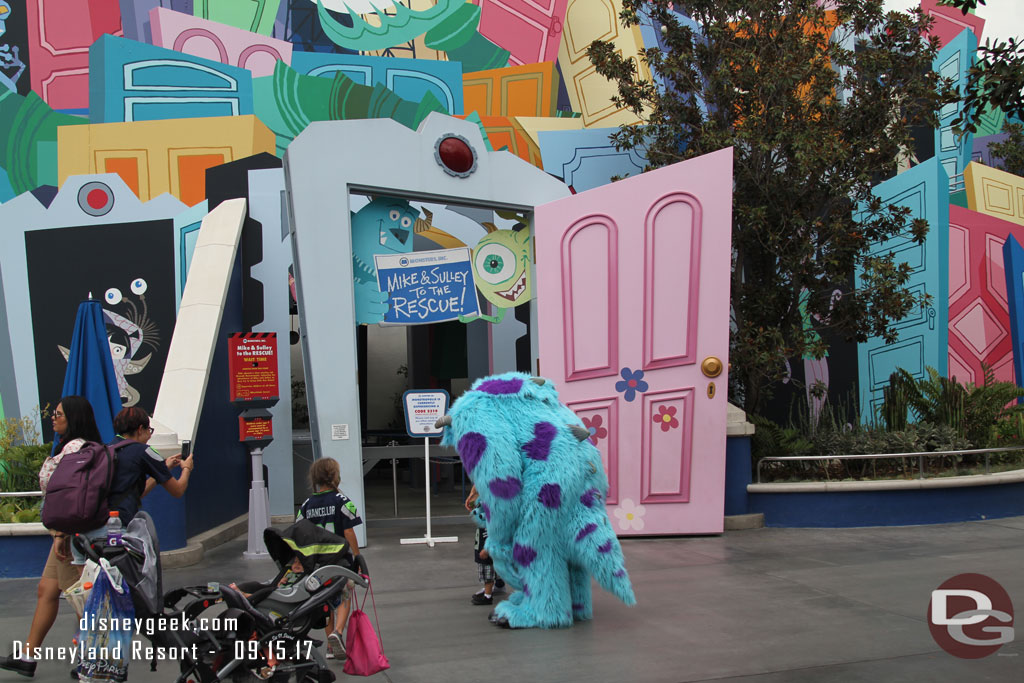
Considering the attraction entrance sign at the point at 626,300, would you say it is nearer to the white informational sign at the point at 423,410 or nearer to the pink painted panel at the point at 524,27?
the white informational sign at the point at 423,410

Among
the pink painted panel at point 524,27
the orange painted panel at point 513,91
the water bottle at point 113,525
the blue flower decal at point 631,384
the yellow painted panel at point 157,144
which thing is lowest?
the water bottle at point 113,525

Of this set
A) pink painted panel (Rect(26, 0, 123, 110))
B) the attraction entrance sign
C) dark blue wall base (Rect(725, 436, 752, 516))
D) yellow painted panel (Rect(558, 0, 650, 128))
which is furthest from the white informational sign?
pink painted panel (Rect(26, 0, 123, 110))

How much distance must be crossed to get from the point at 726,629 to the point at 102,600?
3668mm

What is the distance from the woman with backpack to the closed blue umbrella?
2341mm

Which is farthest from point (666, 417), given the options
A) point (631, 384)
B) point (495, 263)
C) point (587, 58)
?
point (587, 58)

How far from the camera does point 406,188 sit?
9.41 meters

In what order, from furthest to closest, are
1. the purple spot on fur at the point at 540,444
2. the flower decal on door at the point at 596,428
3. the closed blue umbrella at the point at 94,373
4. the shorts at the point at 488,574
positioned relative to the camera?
the flower decal on door at the point at 596,428 → the closed blue umbrella at the point at 94,373 → the shorts at the point at 488,574 → the purple spot on fur at the point at 540,444

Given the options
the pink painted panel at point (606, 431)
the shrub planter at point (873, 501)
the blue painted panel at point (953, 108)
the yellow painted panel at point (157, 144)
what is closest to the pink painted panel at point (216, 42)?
the yellow painted panel at point (157, 144)

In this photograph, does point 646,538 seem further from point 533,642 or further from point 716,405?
point 533,642

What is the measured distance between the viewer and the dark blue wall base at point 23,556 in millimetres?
7520

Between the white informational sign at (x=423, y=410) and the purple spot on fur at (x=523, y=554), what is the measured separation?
11.6 feet

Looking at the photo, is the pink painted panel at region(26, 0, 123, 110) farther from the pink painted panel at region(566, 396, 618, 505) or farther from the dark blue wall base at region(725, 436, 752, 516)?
the dark blue wall base at region(725, 436, 752, 516)

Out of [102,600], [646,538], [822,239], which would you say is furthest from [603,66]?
[102,600]

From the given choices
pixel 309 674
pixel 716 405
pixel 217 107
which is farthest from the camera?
pixel 217 107
